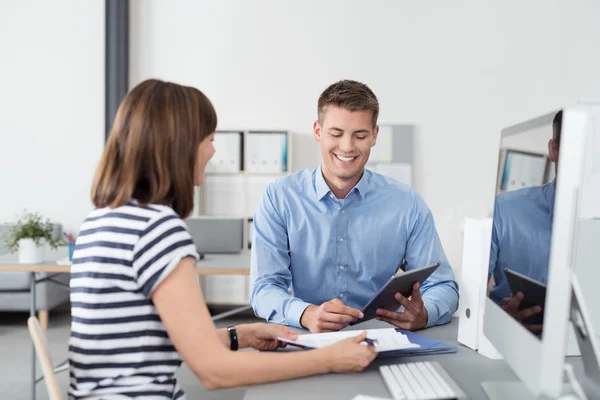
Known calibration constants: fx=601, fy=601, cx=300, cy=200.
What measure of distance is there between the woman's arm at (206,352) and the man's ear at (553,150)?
568mm

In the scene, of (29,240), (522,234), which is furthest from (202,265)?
(522,234)

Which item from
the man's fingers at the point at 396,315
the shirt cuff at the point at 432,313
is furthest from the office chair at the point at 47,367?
the shirt cuff at the point at 432,313

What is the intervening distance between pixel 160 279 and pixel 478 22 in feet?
16.6

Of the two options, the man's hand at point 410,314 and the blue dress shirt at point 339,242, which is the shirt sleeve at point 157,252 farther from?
the blue dress shirt at point 339,242

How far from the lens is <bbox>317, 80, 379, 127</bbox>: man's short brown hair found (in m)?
1.99

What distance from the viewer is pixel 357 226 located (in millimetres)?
2027

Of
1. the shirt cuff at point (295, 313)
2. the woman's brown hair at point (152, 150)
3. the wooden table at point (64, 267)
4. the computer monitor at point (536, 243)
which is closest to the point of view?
the computer monitor at point (536, 243)

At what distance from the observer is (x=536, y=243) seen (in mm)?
1021

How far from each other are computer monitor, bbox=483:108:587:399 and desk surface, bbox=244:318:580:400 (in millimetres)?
86

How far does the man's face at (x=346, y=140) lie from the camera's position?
201 cm

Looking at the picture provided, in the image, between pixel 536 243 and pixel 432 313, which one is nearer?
pixel 536 243

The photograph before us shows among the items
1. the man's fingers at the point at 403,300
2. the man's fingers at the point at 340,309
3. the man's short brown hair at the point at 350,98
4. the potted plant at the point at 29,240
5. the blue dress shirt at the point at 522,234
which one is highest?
the man's short brown hair at the point at 350,98

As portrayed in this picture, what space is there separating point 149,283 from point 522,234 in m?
0.70

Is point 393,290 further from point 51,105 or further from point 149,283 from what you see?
point 51,105
